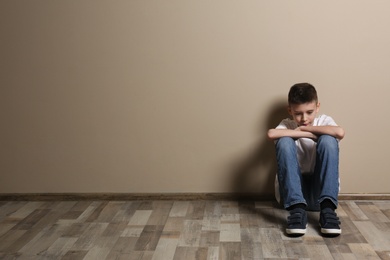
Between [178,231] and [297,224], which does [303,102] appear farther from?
[178,231]

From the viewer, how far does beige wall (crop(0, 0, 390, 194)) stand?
316 cm

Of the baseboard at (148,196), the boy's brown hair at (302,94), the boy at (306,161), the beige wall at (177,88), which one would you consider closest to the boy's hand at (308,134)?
the boy at (306,161)

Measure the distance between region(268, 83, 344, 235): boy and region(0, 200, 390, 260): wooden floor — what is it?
90mm

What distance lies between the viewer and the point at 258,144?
327cm

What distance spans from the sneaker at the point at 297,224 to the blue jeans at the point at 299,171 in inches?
2.9

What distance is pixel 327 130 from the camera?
9.40ft

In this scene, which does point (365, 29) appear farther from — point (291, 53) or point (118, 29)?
point (118, 29)

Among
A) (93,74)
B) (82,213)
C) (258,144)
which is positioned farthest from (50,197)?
(258,144)

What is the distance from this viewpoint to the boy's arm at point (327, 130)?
9.35 feet

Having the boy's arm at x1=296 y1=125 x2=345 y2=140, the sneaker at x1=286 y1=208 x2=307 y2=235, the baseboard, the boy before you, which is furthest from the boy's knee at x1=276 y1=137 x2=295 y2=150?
the baseboard

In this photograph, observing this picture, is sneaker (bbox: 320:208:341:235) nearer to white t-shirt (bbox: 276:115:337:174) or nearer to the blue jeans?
the blue jeans

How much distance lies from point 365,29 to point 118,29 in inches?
52.1

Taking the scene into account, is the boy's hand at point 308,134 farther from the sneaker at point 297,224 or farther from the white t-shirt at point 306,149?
the sneaker at point 297,224

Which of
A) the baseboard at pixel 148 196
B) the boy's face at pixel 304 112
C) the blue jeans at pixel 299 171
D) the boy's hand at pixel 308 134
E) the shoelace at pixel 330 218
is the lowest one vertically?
the baseboard at pixel 148 196
